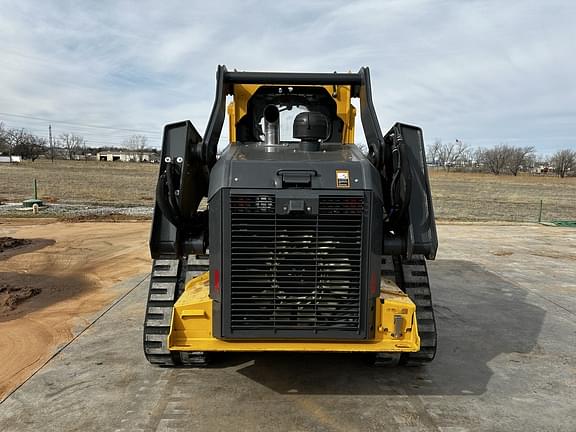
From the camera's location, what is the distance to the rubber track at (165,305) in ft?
15.5

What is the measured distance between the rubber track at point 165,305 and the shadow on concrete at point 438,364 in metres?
0.47

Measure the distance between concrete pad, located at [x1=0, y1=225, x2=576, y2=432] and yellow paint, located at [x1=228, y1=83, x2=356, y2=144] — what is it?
2.42m

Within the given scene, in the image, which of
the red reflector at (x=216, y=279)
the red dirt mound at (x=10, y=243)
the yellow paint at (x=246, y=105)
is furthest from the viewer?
the red dirt mound at (x=10, y=243)

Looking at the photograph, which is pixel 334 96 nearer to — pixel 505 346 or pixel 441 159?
pixel 505 346

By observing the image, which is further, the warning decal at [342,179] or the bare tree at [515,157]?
the bare tree at [515,157]

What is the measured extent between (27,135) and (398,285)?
349 ft

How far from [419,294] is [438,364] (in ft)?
2.81

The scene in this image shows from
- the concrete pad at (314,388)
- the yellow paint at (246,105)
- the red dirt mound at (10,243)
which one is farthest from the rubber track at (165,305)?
the red dirt mound at (10,243)

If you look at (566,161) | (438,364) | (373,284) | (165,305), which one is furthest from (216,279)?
(566,161)

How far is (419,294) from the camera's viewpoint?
4.90 m

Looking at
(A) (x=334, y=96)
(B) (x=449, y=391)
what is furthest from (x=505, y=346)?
(A) (x=334, y=96)

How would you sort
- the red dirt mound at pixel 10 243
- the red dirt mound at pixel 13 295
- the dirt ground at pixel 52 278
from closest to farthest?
the dirt ground at pixel 52 278, the red dirt mound at pixel 13 295, the red dirt mound at pixel 10 243

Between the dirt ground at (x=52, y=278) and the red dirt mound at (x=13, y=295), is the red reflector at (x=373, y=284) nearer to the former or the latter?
the dirt ground at (x=52, y=278)

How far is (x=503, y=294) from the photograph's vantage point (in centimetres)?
817
